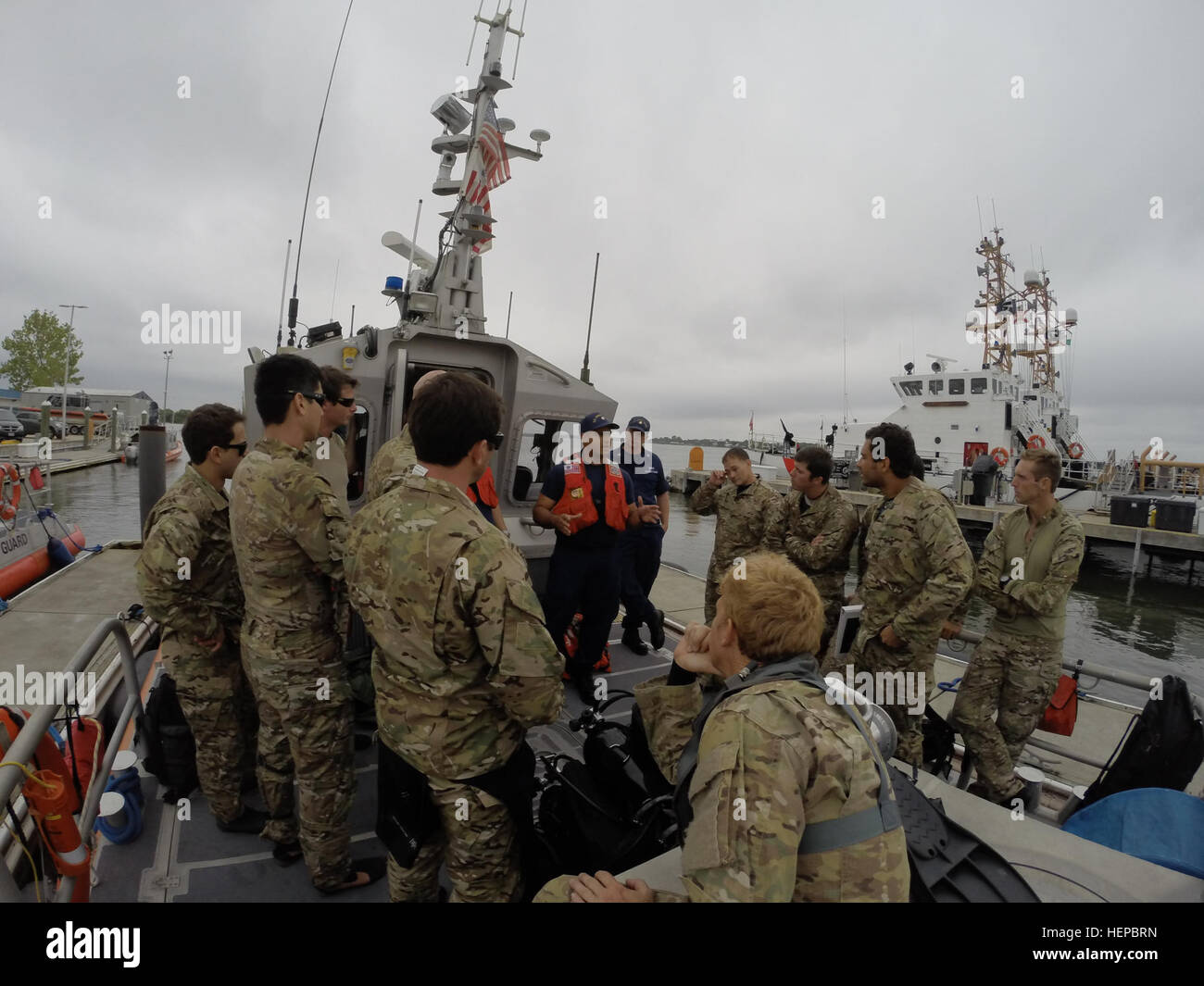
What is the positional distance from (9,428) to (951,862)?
36582mm

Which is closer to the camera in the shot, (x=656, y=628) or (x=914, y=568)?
(x=914, y=568)

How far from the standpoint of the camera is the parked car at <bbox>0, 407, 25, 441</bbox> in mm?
26188

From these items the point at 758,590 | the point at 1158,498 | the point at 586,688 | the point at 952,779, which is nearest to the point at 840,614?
the point at 952,779

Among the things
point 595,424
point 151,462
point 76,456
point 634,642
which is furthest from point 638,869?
point 76,456

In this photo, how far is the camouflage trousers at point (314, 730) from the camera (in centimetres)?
223

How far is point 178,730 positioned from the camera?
109 inches

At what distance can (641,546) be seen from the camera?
16.0ft

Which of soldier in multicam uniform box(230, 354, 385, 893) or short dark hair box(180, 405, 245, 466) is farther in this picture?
short dark hair box(180, 405, 245, 466)

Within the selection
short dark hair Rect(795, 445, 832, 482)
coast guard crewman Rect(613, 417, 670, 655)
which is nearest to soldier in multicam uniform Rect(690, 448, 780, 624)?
coast guard crewman Rect(613, 417, 670, 655)

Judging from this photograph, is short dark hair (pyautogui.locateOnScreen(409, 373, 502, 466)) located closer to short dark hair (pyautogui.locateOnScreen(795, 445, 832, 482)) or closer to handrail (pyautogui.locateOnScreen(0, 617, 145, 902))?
handrail (pyautogui.locateOnScreen(0, 617, 145, 902))

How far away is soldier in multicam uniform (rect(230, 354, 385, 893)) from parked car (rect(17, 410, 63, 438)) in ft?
127

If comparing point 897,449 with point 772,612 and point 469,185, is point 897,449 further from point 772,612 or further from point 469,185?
point 469,185
